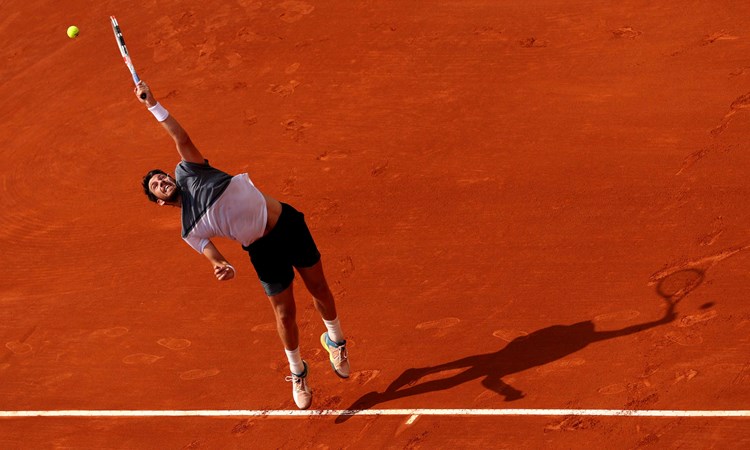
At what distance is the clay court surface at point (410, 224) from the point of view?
7.34 meters

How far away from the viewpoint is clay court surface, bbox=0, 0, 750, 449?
7336 mm

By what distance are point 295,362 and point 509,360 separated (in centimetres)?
181

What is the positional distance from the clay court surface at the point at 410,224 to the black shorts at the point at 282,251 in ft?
4.56

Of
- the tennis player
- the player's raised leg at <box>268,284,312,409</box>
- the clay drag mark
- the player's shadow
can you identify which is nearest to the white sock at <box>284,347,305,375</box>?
the player's raised leg at <box>268,284,312,409</box>

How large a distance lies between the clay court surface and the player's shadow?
0.08 ft

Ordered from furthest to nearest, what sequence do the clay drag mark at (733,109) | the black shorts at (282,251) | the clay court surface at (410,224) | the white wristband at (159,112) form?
1. the clay drag mark at (733,109)
2. the clay court surface at (410,224)
3. the black shorts at (282,251)
4. the white wristband at (159,112)

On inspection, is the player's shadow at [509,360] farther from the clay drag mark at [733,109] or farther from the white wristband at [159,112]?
the white wristband at [159,112]

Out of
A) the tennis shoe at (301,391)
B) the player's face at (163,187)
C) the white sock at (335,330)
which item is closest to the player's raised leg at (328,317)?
the white sock at (335,330)

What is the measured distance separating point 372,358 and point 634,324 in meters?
2.27

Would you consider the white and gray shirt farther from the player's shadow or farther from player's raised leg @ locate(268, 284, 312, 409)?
the player's shadow

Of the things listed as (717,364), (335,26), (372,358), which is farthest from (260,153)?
(717,364)

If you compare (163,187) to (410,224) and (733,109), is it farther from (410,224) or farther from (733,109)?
(733,109)

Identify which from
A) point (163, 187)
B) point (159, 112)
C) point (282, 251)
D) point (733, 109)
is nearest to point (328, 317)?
point (282, 251)

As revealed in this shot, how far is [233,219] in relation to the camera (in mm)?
6375
